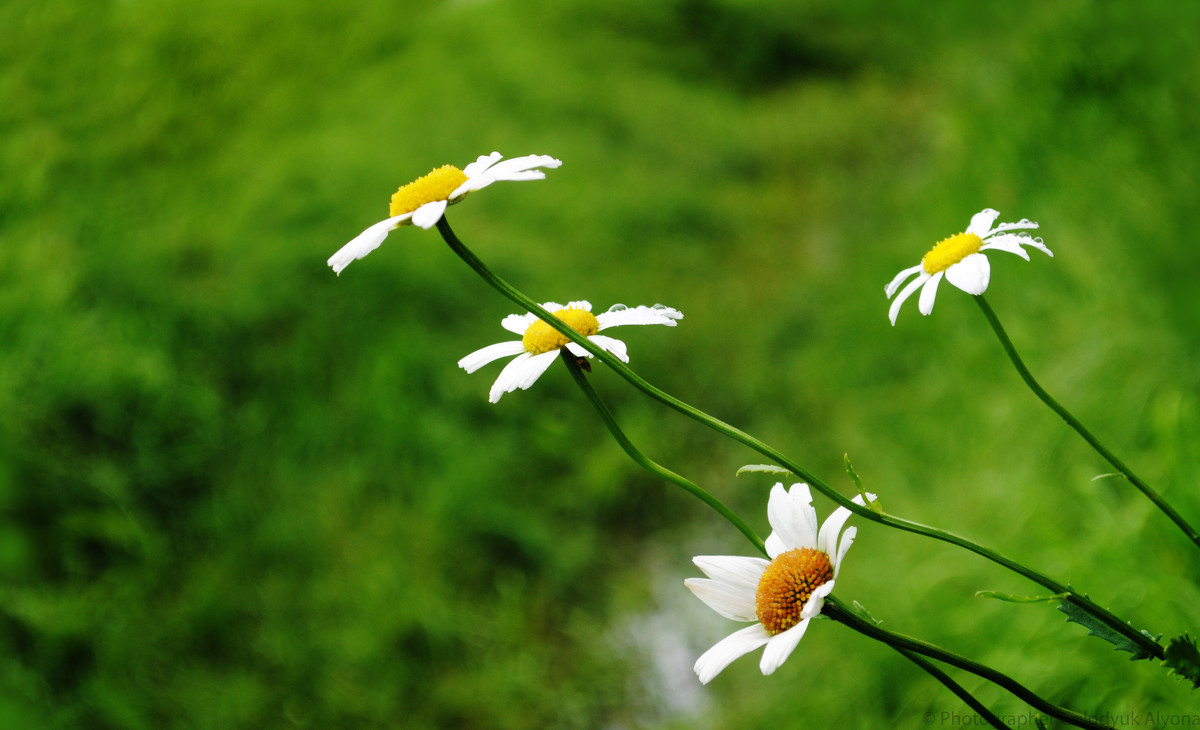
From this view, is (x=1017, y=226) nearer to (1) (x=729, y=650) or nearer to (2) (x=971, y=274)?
(2) (x=971, y=274)

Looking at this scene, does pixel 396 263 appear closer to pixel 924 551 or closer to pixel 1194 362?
pixel 924 551

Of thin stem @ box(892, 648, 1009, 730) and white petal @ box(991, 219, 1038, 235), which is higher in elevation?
white petal @ box(991, 219, 1038, 235)

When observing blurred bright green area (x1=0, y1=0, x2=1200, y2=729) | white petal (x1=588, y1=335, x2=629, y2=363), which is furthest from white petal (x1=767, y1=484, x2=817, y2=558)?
blurred bright green area (x1=0, y1=0, x2=1200, y2=729)

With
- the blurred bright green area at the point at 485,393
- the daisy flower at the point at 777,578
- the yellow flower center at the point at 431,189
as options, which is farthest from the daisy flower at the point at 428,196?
the blurred bright green area at the point at 485,393

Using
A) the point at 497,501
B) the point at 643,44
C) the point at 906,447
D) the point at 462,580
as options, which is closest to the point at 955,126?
the point at 643,44

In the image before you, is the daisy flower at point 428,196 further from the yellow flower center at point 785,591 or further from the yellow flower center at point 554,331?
the yellow flower center at point 785,591

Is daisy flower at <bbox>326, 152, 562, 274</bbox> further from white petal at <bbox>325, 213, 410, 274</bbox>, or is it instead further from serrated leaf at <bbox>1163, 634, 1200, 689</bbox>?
serrated leaf at <bbox>1163, 634, 1200, 689</bbox>

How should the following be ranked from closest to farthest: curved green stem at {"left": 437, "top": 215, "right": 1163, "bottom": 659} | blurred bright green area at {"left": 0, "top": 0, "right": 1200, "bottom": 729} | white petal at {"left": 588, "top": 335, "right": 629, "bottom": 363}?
curved green stem at {"left": 437, "top": 215, "right": 1163, "bottom": 659} → white petal at {"left": 588, "top": 335, "right": 629, "bottom": 363} → blurred bright green area at {"left": 0, "top": 0, "right": 1200, "bottom": 729}
